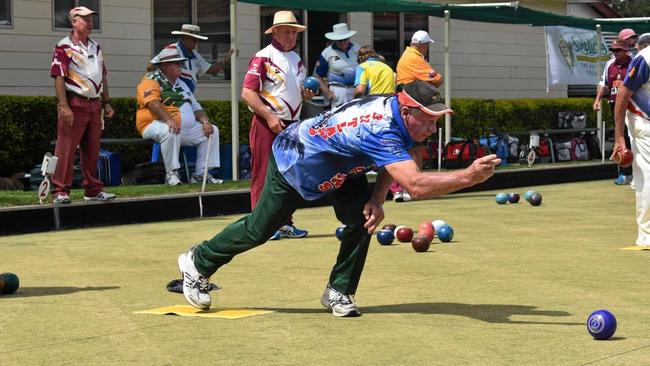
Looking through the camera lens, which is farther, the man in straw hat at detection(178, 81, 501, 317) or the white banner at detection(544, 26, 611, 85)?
the white banner at detection(544, 26, 611, 85)

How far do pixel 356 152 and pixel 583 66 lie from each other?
1498 cm

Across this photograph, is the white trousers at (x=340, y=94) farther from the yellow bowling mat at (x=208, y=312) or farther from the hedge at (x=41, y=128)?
the yellow bowling mat at (x=208, y=312)

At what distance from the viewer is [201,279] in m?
6.84

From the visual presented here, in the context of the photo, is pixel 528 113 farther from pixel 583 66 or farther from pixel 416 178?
pixel 416 178

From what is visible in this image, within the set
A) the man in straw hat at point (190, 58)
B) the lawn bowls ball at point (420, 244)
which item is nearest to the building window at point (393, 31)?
the man in straw hat at point (190, 58)

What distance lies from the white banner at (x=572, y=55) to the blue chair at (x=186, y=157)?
23.0 ft

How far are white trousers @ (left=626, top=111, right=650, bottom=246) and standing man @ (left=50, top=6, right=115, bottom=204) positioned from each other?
5019mm

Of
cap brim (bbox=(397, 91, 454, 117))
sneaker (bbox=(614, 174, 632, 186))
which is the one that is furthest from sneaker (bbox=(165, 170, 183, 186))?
cap brim (bbox=(397, 91, 454, 117))

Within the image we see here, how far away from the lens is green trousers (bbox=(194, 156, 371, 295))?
6.71 meters

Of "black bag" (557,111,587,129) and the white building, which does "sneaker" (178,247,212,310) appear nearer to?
the white building

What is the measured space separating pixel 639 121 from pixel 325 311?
371cm

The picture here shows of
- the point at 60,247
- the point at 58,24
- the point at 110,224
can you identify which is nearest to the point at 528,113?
the point at 58,24

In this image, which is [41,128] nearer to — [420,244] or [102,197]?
[102,197]

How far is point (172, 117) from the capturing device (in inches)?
577
